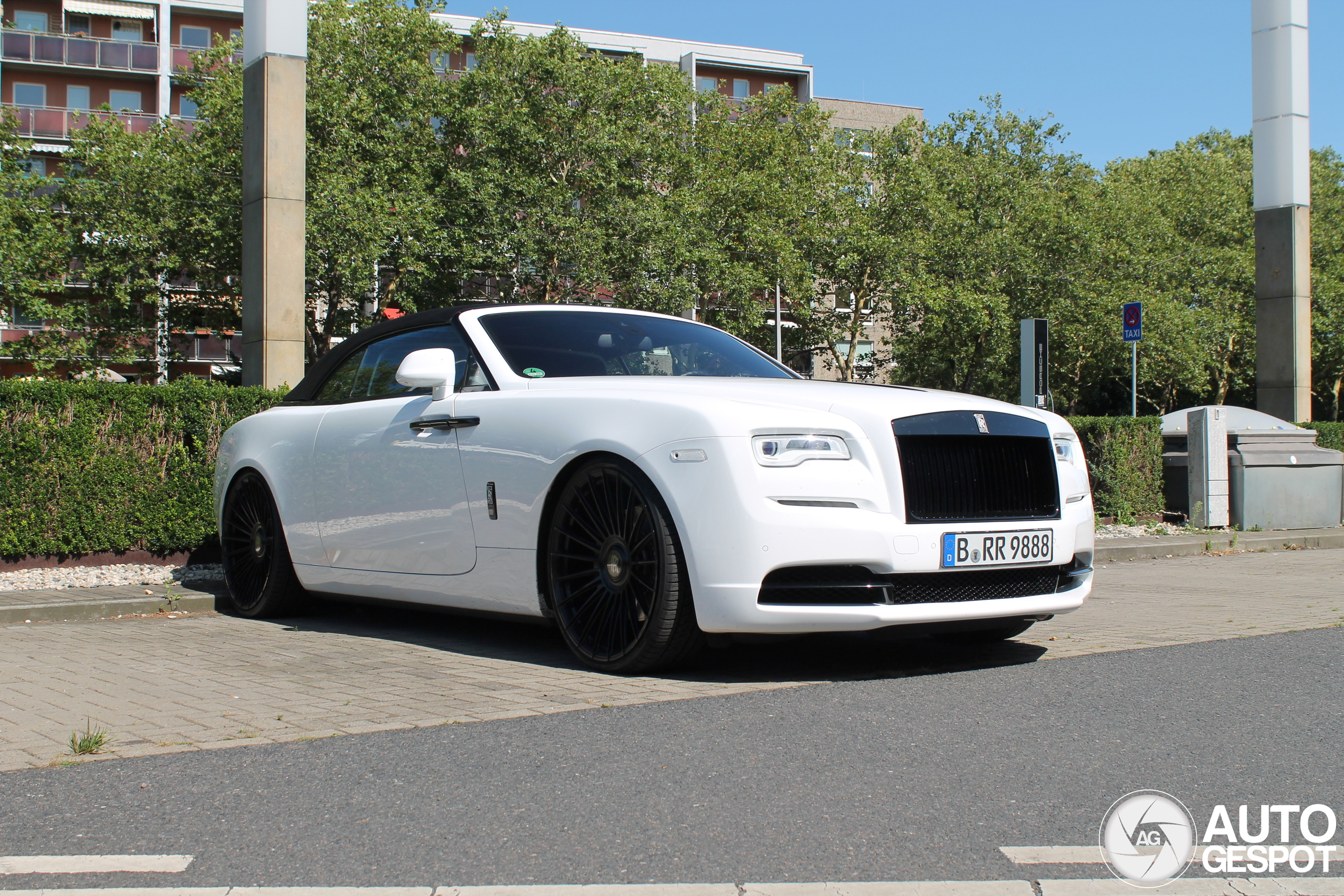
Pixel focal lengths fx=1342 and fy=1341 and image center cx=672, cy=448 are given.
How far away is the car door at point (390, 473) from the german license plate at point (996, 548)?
2039mm

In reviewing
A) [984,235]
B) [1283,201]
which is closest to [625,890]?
[1283,201]

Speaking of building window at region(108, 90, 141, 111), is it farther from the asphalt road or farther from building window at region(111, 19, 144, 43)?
the asphalt road

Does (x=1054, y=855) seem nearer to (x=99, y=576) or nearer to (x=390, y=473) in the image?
(x=390, y=473)

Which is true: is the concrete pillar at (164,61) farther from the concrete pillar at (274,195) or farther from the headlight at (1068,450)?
the headlight at (1068,450)

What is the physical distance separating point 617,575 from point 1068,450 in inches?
78.6

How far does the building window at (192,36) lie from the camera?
202 ft

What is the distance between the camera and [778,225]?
4353 cm

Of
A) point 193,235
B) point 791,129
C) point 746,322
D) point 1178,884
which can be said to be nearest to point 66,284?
point 193,235

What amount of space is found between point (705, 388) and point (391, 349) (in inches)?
86.0

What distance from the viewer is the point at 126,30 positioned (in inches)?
2435

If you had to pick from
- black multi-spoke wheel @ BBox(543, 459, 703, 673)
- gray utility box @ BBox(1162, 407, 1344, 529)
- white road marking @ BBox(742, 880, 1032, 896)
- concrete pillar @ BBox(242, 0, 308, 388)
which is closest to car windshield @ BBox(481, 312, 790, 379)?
black multi-spoke wheel @ BBox(543, 459, 703, 673)

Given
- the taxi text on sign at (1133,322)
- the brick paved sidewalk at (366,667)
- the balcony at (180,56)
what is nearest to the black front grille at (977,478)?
the brick paved sidewalk at (366,667)

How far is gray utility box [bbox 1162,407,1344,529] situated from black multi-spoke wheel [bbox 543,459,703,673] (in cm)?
1152

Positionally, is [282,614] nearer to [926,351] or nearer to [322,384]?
[322,384]
